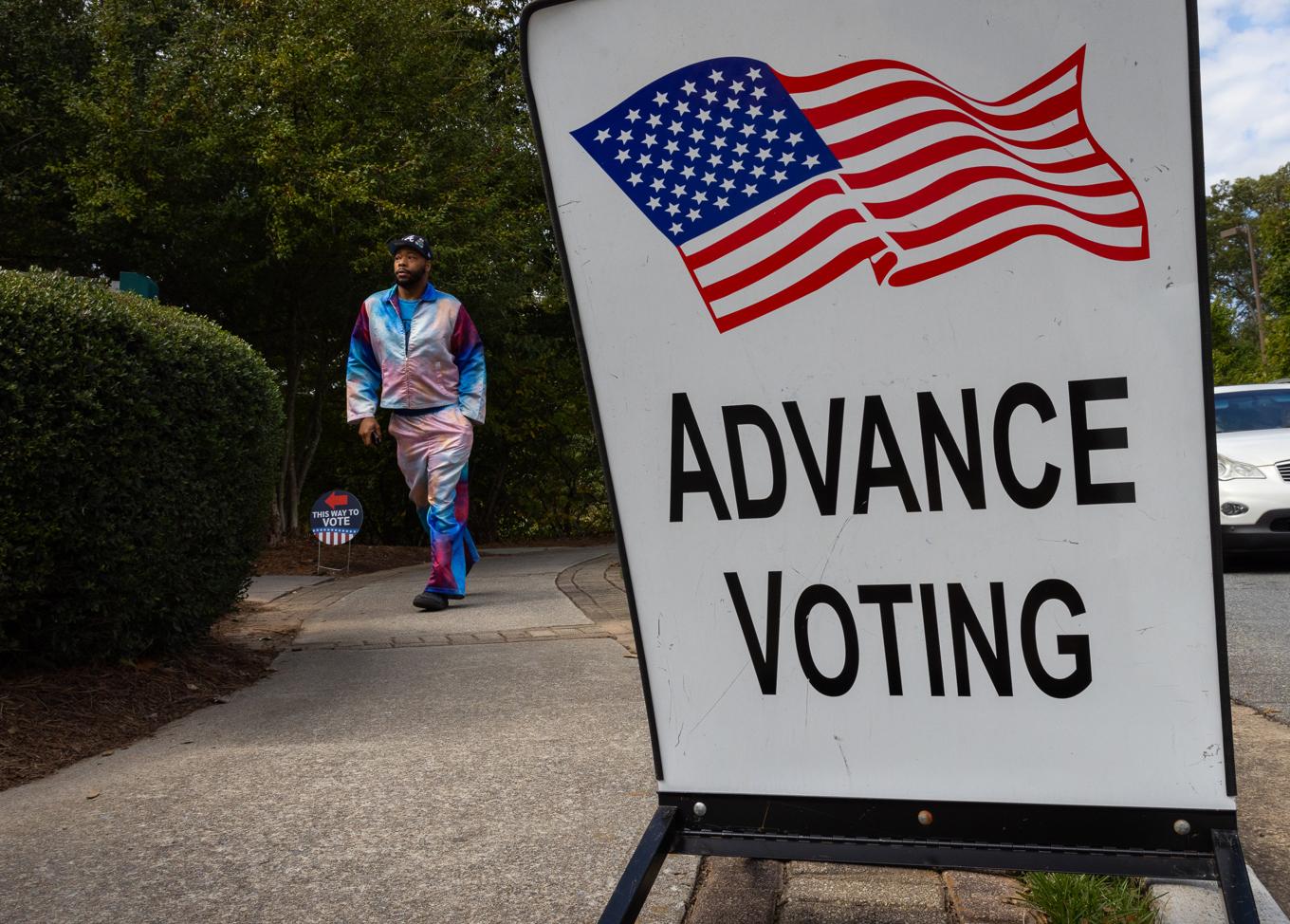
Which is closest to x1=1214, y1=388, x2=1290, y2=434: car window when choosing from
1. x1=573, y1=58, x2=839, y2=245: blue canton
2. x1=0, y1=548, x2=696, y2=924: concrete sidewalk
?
x1=0, y1=548, x2=696, y2=924: concrete sidewalk

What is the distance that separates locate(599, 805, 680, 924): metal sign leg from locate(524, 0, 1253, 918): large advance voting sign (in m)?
0.04

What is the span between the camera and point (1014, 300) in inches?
68.7

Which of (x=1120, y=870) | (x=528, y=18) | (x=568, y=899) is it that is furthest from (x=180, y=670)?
(x=1120, y=870)

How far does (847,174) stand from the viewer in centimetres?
180

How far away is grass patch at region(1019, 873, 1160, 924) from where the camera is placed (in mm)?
2176

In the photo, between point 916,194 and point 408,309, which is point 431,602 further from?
point 916,194

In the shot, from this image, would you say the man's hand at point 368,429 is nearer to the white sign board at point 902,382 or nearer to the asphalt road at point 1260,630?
the asphalt road at point 1260,630

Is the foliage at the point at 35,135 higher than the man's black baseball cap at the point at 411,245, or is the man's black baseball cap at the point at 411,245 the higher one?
the foliage at the point at 35,135

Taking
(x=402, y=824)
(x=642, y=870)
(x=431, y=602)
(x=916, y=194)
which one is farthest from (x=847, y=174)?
(x=431, y=602)

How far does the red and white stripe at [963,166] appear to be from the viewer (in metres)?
1.68

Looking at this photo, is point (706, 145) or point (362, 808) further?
point (362, 808)

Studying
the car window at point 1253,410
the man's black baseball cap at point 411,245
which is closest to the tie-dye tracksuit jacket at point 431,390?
the man's black baseball cap at point 411,245

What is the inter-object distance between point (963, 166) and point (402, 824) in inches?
79.7

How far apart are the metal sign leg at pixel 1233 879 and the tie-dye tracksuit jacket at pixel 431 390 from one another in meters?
5.40
